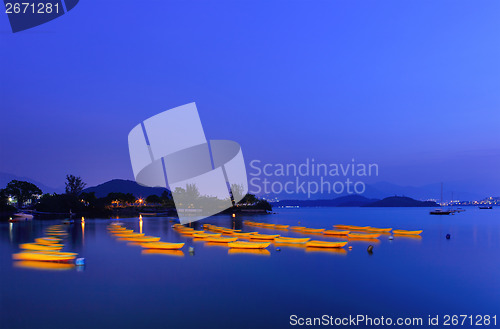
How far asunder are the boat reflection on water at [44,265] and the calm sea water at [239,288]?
1.85 ft

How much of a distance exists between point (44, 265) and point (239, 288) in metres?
16.2

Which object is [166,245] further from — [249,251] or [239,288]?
[239,288]

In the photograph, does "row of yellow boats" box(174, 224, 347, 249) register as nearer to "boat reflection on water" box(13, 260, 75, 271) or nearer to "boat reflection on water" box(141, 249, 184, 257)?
"boat reflection on water" box(141, 249, 184, 257)

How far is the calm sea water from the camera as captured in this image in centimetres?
1758

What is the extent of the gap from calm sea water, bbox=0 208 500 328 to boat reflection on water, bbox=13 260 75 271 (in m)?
0.56

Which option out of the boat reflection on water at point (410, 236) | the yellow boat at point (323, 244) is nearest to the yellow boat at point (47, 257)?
the yellow boat at point (323, 244)

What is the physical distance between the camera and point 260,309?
1855 cm

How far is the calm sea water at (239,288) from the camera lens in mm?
17578

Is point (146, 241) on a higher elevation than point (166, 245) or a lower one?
lower

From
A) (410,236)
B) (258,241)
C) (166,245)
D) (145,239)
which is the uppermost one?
(166,245)

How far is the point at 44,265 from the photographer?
2803cm

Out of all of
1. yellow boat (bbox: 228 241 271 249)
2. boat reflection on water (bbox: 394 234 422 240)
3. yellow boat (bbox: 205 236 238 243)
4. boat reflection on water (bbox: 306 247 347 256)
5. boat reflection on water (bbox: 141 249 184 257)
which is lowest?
boat reflection on water (bbox: 394 234 422 240)

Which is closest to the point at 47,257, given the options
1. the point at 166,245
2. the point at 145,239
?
the point at 166,245

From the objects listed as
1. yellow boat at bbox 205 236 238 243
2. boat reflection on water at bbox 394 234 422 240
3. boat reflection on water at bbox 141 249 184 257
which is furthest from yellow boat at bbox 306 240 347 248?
boat reflection on water at bbox 394 234 422 240
